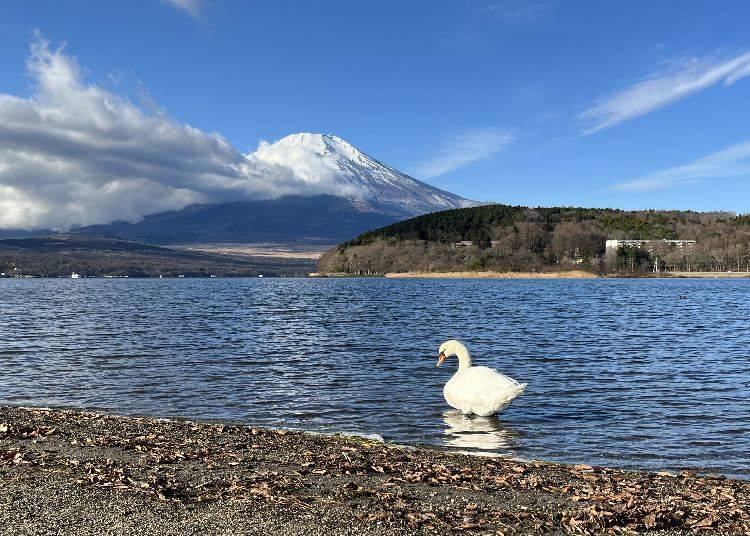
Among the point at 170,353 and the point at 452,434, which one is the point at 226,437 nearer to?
the point at 452,434

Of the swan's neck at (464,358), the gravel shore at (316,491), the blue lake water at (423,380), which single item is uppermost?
the swan's neck at (464,358)

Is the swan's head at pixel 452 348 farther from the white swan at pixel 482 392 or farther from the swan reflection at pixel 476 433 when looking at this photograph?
the swan reflection at pixel 476 433

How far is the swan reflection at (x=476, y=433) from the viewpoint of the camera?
16.3 meters

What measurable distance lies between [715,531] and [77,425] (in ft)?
44.3

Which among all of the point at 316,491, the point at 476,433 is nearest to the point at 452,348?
the point at 476,433

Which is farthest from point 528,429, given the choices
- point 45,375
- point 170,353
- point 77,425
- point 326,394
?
point 170,353

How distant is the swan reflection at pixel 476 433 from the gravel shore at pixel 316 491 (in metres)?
1.96

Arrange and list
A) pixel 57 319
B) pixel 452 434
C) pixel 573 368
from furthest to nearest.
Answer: pixel 57 319 < pixel 573 368 < pixel 452 434

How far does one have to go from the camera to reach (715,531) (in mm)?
8859

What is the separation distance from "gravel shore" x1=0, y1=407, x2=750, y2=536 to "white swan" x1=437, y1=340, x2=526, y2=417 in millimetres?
4548

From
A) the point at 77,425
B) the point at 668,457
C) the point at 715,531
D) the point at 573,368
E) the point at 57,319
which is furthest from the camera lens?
the point at 57,319

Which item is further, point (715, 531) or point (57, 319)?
point (57, 319)

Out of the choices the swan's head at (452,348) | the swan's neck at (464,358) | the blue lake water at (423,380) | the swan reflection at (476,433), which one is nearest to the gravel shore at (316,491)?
the swan reflection at (476,433)

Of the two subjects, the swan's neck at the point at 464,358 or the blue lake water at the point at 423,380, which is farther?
the swan's neck at the point at 464,358
